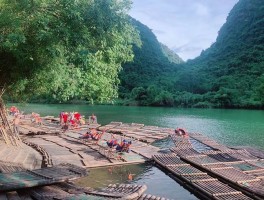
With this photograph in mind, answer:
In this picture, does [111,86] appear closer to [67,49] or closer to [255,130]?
[67,49]

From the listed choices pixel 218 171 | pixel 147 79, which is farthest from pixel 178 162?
pixel 147 79

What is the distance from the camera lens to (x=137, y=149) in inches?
836

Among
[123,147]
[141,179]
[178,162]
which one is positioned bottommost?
[141,179]

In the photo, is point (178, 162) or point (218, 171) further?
point (178, 162)

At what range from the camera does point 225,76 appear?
288 ft

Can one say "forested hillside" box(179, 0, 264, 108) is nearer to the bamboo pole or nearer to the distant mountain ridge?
the distant mountain ridge

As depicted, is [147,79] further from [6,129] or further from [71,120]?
[6,129]

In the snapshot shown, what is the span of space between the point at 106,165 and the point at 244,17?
357ft

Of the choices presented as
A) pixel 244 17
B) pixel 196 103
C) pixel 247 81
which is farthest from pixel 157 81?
pixel 244 17

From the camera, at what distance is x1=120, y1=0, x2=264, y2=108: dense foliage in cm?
7825

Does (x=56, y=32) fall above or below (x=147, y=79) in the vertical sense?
below

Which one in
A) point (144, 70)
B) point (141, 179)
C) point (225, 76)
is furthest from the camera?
point (144, 70)

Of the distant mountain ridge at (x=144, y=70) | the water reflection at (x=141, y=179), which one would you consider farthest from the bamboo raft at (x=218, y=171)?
the distant mountain ridge at (x=144, y=70)

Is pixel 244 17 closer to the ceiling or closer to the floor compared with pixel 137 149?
closer to the ceiling
